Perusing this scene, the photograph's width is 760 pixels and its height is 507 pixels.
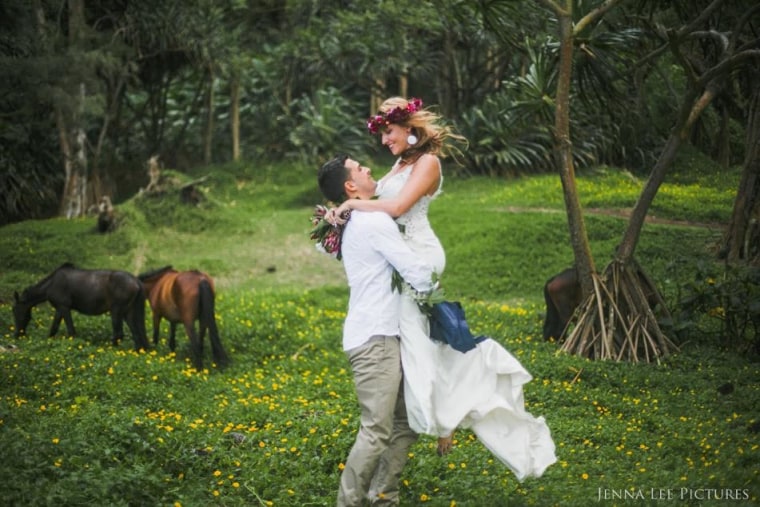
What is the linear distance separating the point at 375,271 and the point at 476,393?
0.88m

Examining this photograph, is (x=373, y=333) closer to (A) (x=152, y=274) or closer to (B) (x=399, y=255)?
(B) (x=399, y=255)

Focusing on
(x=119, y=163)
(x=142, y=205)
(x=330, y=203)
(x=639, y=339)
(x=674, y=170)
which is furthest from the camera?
(x=119, y=163)

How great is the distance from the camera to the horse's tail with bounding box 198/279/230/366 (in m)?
10.2

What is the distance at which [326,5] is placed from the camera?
26.9 m

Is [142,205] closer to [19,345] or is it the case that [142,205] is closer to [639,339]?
[19,345]

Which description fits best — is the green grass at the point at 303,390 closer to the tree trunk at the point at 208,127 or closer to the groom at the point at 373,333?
the groom at the point at 373,333

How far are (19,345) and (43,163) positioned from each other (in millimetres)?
11151

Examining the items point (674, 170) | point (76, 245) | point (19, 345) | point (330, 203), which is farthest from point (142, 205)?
point (330, 203)

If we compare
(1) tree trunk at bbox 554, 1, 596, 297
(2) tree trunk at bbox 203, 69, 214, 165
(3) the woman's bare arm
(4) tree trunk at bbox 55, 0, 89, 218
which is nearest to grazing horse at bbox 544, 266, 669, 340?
(1) tree trunk at bbox 554, 1, 596, 297

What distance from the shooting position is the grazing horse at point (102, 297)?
1040cm

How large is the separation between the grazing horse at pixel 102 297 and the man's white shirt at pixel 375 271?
6002 millimetres

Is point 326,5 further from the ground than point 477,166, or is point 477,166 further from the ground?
point 326,5

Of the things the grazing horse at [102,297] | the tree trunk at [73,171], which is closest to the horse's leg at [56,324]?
the grazing horse at [102,297]

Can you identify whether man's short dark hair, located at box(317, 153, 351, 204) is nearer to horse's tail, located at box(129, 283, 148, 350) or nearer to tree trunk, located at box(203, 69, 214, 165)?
horse's tail, located at box(129, 283, 148, 350)
